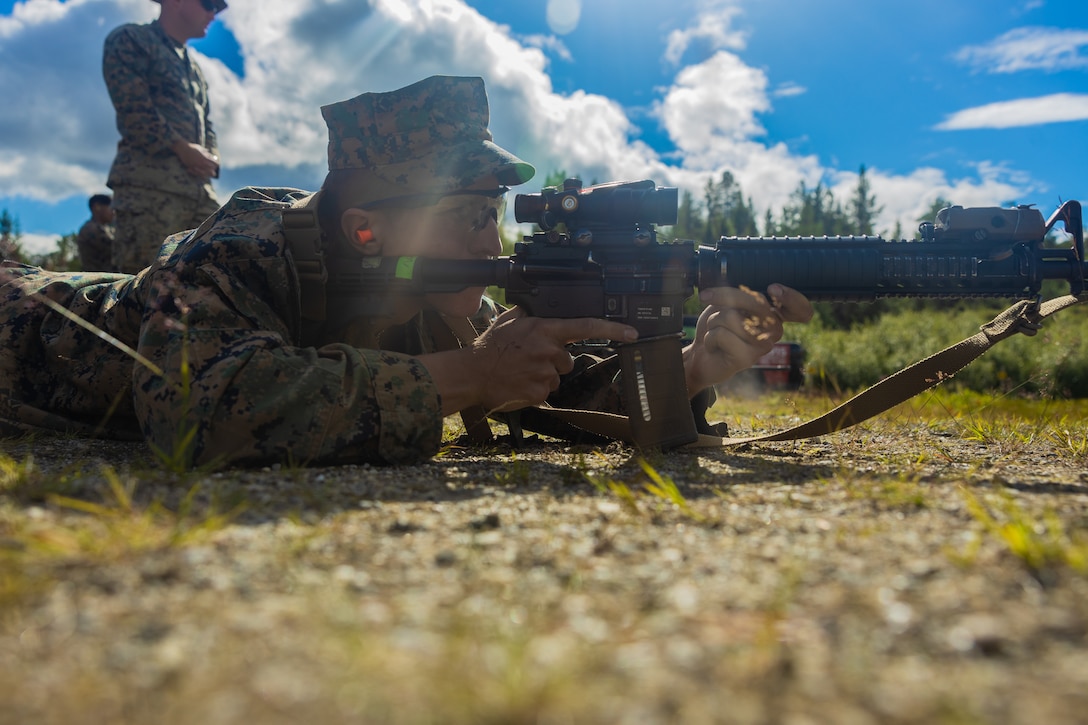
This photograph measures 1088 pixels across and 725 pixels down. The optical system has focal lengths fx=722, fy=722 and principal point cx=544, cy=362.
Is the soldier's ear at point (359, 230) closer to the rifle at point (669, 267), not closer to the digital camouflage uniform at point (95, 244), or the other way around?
the rifle at point (669, 267)

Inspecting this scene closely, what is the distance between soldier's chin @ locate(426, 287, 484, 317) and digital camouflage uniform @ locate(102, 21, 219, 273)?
4394 mm


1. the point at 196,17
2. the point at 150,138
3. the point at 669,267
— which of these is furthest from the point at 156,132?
the point at 669,267

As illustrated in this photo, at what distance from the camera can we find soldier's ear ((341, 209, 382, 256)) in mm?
3340

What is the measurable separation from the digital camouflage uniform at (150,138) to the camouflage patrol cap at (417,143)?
153 inches

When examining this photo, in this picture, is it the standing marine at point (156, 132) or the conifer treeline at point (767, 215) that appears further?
the conifer treeline at point (767, 215)

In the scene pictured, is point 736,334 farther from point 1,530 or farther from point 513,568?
point 1,530

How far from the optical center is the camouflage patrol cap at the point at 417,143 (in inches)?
133

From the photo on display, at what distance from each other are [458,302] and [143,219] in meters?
4.62

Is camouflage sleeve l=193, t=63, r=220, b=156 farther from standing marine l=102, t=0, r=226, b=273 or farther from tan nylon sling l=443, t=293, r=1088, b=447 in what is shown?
tan nylon sling l=443, t=293, r=1088, b=447

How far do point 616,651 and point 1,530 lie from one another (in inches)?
53.8

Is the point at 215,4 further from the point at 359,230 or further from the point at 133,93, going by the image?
the point at 359,230

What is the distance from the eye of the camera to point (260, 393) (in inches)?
103

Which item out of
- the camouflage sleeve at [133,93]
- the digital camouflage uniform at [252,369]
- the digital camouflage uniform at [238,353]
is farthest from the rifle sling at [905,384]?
the camouflage sleeve at [133,93]

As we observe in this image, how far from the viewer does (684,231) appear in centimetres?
7281
